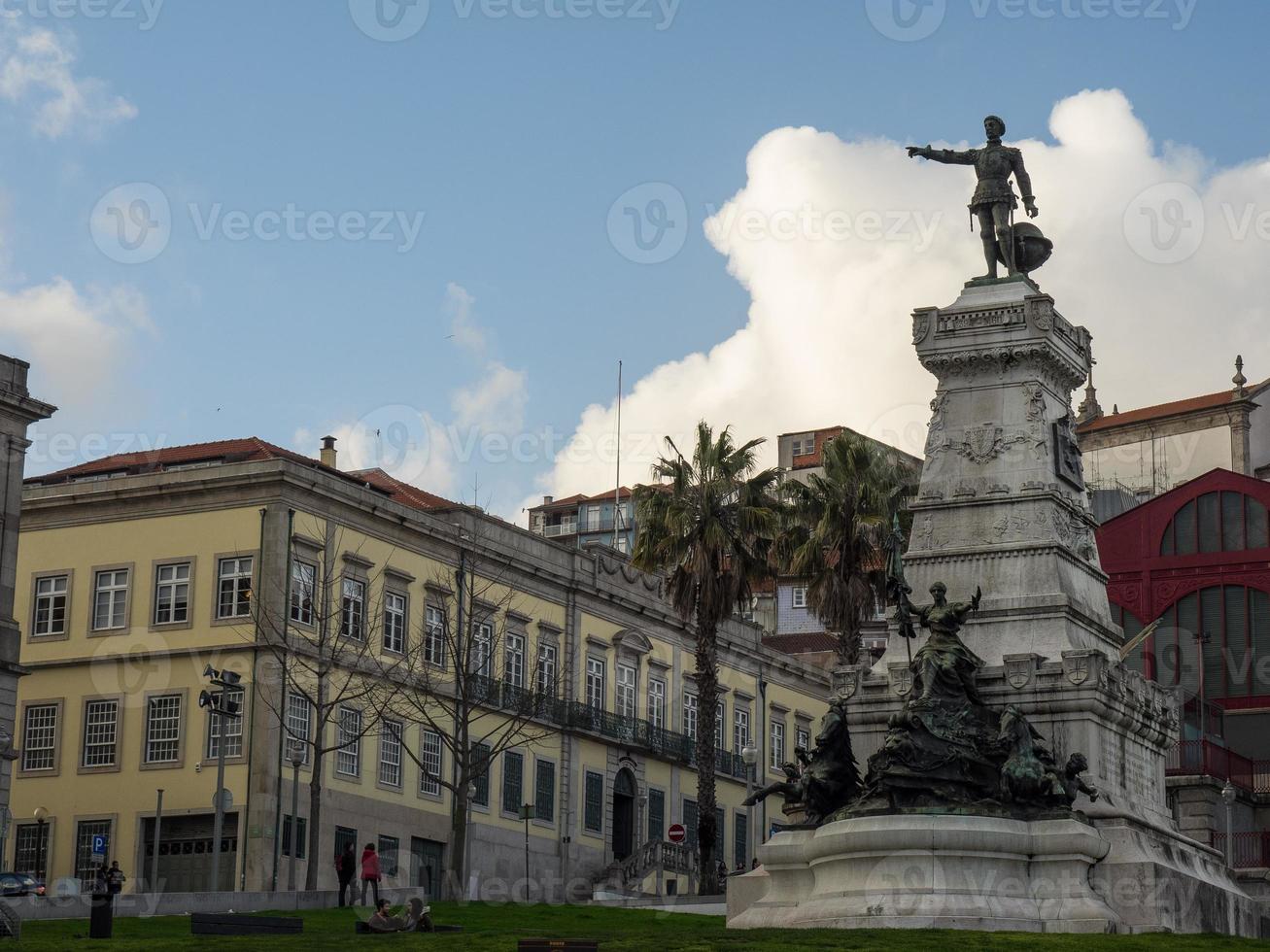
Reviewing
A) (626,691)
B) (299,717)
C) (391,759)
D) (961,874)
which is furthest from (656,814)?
(961,874)

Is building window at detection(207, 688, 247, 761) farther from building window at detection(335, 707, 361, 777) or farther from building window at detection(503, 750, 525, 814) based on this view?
building window at detection(503, 750, 525, 814)

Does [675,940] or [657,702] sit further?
[657,702]

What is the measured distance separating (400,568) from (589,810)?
12033 millimetres

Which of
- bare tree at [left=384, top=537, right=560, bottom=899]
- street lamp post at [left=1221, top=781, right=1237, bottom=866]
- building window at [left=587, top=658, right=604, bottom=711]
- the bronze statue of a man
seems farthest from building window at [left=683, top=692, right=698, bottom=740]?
the bronze statue of a man

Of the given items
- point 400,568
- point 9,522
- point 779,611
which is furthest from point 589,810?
point 779,611

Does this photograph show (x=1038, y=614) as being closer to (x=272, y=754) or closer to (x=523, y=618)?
(x=272, y=754)

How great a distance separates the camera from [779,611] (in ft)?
327

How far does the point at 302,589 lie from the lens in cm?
5922

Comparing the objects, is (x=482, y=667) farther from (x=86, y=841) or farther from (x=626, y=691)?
(x=626, y=691)

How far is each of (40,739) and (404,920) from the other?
33.0 metres

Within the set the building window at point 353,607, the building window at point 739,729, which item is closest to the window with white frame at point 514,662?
the building window at point 353,607

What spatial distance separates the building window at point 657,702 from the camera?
74625 mm

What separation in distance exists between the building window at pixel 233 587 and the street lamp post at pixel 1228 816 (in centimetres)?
2511

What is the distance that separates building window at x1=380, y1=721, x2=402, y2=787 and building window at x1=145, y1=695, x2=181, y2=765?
577 centimetres
